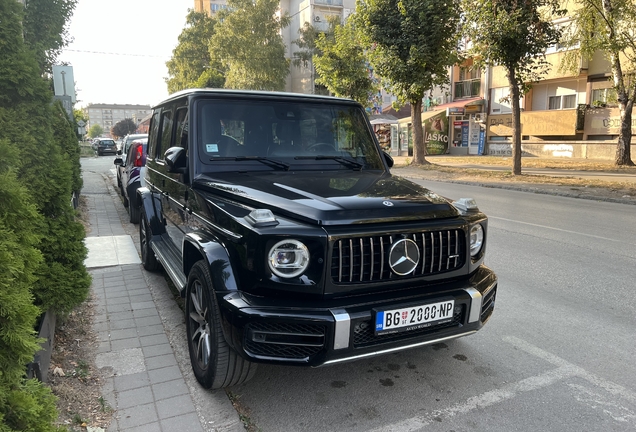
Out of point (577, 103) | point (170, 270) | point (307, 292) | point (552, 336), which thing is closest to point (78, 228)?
point (170, 270)

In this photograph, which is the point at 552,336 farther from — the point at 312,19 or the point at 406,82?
the point at 312,19

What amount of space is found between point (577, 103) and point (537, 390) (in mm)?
27622

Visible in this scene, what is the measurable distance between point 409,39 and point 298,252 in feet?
59.6

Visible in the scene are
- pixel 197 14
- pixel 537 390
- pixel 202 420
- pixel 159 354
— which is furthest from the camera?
pixel 197 14

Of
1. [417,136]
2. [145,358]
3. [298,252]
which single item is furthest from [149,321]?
[417,136]

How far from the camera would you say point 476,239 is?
3.29 meters

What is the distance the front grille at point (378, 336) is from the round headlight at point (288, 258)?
0.45 m

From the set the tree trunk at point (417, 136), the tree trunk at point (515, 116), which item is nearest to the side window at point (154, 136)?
the tree trunk at point (515, 116)

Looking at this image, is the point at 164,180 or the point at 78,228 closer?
the point at 78,228

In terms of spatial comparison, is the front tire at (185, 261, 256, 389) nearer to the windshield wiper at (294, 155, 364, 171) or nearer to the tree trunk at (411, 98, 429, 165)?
the windshield wiper at (294, 155, 364, 171)

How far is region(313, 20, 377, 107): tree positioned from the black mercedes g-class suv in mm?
22112

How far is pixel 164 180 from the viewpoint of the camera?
477 cm

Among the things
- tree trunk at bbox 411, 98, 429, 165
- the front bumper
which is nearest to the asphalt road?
the front bumper

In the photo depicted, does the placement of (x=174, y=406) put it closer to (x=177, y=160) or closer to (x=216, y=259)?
(x=216, y=259)
